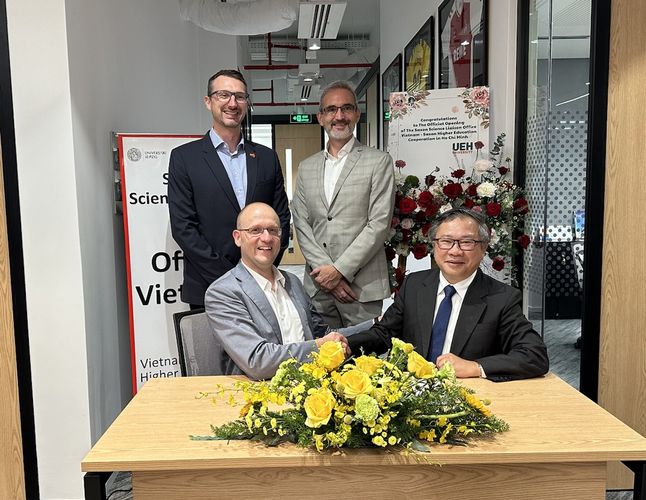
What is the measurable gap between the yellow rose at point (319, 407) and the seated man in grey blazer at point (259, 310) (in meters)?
0.59

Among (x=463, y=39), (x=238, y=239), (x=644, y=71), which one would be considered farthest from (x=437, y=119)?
(x=238, y=239)

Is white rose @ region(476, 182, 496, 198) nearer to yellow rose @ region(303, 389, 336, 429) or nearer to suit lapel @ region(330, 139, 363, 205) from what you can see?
suit lapel @ region(330, 139, 363, 205)

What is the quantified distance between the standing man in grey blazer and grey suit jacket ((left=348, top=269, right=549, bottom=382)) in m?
0.66

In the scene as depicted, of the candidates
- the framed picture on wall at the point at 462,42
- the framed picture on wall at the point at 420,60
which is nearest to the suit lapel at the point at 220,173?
the framed picture on wall at the point at 462,42

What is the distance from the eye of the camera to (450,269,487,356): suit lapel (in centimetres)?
222

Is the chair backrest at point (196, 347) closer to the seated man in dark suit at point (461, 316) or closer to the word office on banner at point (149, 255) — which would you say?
the seated man in dark suit at point (461, 316)

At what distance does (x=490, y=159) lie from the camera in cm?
367

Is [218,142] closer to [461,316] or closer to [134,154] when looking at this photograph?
[134,154]

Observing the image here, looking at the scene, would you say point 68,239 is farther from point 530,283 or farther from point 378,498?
point 530,283

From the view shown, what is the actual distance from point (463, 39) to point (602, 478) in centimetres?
339

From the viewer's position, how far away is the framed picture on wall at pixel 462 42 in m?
3.94

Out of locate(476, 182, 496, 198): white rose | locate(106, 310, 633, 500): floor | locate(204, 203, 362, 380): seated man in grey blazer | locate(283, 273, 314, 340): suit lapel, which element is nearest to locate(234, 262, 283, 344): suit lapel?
locate(204, 203, 362, 380): seated man in grey blazer

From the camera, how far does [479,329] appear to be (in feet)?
7.26

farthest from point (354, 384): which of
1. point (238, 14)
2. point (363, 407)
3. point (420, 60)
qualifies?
point (238, 14)
